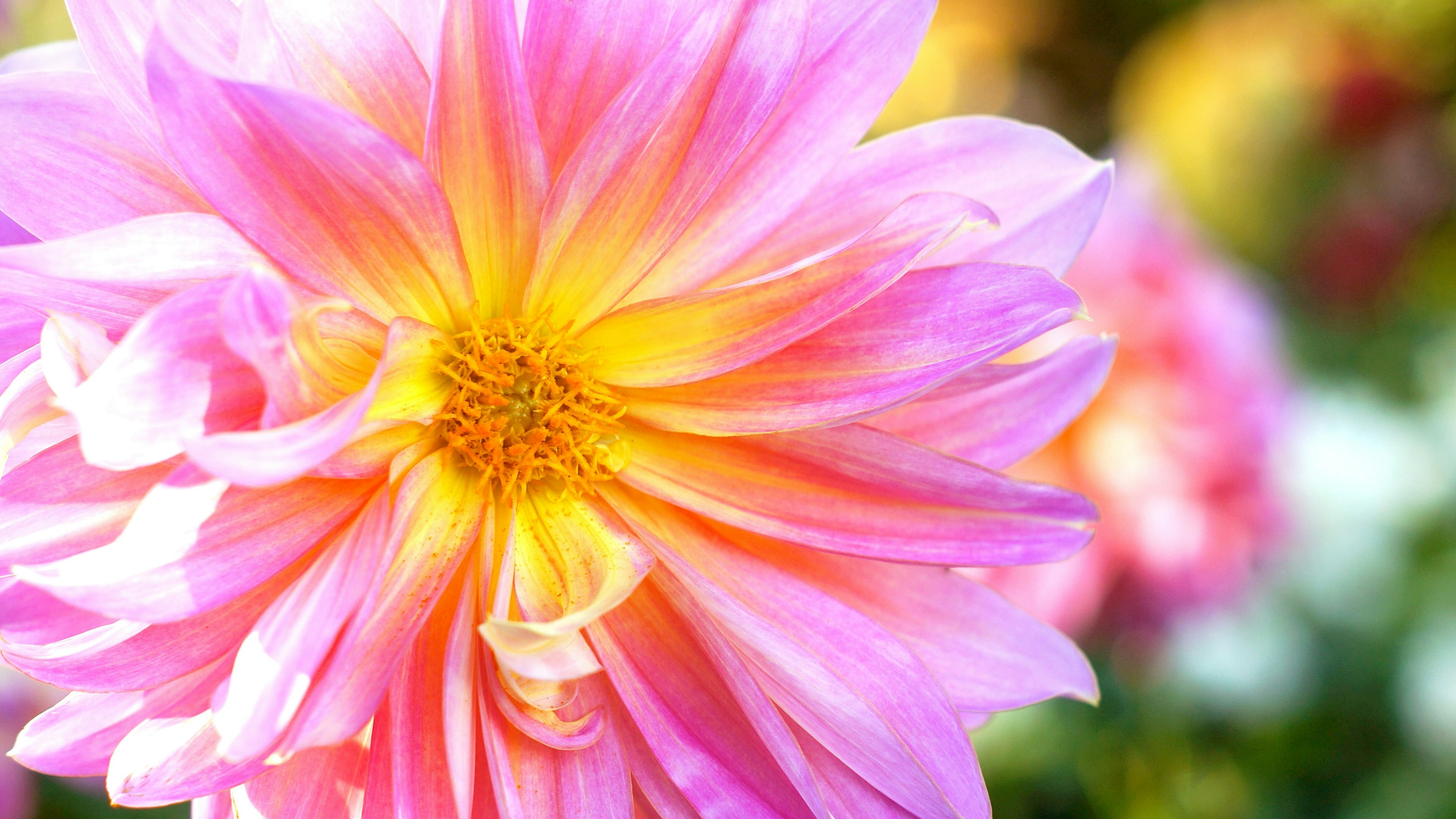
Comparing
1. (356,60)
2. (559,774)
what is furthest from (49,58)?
(559,774)

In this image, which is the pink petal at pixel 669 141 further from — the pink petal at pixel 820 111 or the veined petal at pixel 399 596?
the veined petal at pixel 399 596

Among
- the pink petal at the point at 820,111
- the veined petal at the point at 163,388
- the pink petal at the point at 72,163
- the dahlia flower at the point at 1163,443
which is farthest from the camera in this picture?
the dahlia flower at the point at 1163,443

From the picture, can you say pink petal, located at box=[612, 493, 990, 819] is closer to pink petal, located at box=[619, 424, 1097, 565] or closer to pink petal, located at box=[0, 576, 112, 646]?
pink petal, located at box=[619, 424, 1097, 565]

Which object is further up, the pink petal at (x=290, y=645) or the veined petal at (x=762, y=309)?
the veined petal at (x=762, y=309)

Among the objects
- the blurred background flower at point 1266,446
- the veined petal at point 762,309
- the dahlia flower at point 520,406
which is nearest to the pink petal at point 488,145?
the dahlia flower at point 520,406

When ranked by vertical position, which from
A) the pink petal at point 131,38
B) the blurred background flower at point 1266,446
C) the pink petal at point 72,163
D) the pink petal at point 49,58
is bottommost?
the blurred background flower at point 1266,446

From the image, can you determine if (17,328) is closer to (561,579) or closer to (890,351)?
(561,579)

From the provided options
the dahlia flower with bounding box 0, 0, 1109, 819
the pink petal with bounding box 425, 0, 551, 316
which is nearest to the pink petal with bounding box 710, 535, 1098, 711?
the dahlia flower with bounding box 0, 0, 1109, 819
